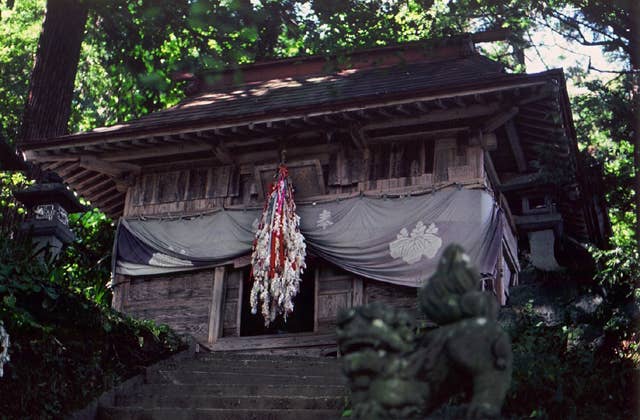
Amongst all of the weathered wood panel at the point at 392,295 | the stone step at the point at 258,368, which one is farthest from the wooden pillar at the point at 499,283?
the stone step at the point at 258,368

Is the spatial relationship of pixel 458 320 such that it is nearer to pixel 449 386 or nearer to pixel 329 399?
pixel 449 386

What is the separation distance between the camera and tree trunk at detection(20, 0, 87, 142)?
16.8 meters

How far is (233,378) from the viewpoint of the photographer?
9.82 meters

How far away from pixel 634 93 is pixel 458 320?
42.7 feet

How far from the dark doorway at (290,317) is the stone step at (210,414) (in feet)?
17.2

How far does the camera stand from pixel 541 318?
10.3 meters

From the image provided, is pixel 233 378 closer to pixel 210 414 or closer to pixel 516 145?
pixel 210 414

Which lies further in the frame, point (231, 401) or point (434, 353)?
point (231, 401)

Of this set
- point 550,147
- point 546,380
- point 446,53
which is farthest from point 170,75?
point 546,380

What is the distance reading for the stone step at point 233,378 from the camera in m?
9.54

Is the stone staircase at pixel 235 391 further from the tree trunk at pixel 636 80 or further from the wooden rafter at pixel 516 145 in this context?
the tree trunk at pixel 636 80

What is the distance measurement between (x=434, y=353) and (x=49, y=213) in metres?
9.35

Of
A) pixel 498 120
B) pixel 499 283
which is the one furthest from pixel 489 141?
pixel 499 283

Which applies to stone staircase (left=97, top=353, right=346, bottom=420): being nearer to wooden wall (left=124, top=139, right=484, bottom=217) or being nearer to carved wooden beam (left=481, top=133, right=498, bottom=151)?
wooden wall (left=124, top=139, right=484, bottom=217)
